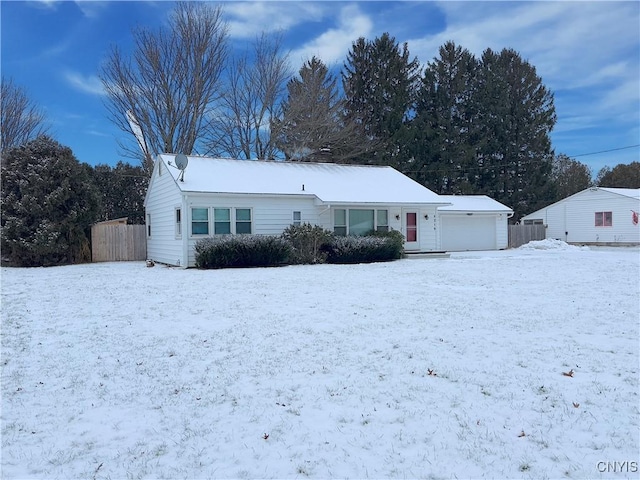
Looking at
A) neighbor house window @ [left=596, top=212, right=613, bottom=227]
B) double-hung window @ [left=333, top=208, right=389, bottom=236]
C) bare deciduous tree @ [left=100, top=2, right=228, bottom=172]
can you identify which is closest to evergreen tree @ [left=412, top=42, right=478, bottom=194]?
neighbor house window @ [left=596, top=212, right=613, bottom=227]

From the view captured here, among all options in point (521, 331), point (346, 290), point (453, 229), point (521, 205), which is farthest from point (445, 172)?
point (521, 331)

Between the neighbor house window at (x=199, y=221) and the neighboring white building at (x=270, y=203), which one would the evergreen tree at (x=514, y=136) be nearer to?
the neighboring white building at (x=270, y=203)

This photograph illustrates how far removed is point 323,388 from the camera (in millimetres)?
4172

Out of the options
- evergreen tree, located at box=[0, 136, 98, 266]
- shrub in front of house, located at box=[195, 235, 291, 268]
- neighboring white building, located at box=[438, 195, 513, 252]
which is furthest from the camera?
neighboring white building, located at box=[438, 195, 513, 252]

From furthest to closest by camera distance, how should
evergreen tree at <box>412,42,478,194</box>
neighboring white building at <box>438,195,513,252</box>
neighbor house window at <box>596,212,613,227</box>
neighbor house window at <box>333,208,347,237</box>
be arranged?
evergreen tree at <box>412,42,478,194</box>, neighbor house window at <box>596,212,613,227</box>, neighboring white building at <box>438,195,513,252</box>, neighbor house window at <box>333,208,347,237</box>

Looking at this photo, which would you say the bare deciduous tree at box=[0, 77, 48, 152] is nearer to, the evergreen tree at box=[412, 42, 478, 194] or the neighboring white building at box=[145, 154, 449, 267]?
the neighboring white building at box=[145, 154, 449, 267]

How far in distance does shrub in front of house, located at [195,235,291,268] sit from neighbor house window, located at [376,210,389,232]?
5008mm

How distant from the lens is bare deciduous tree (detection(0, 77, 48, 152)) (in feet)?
82.4

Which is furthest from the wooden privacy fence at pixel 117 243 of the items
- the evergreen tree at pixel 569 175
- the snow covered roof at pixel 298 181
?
the evergreen tree at pixel 569 175

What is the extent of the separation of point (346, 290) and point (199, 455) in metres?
6.53

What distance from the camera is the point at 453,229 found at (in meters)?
25.3

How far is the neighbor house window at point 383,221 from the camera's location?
19.0 m

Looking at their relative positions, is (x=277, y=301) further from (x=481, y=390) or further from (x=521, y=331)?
(x=481, y=390)

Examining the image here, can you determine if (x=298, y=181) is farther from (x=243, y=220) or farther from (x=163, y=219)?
(x=163, y=219)
